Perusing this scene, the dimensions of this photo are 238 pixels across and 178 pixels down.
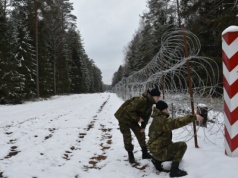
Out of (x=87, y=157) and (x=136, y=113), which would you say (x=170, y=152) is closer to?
(x=136, y=113)

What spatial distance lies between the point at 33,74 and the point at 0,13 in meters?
9.16

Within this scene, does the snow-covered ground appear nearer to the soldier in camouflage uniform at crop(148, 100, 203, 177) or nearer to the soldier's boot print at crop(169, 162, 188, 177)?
the soldier's boot print at crop(169, 162, 188, 177)

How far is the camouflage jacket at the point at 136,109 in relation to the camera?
5.16 meters

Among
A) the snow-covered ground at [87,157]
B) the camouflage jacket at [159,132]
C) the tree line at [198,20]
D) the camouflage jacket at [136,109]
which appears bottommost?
the snow-covered ground at [87,157]

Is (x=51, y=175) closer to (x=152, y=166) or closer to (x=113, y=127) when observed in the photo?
(x=152, y=166)

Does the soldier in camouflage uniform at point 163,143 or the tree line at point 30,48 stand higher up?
the tree line at point 30,48

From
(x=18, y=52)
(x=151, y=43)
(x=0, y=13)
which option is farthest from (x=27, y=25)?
(x=151, y=43)

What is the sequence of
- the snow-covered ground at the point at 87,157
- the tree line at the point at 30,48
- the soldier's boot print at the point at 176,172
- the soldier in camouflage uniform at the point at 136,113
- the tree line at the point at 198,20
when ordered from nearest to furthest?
1. the soldier's boot print at the point at 176,172
2. the snow-covered ground at the point at 87,157
3. the soldier in camouflage uniform at the point at 136,113
4. the tree line at the point at 198,20
5. the tree line at the point at 30,48

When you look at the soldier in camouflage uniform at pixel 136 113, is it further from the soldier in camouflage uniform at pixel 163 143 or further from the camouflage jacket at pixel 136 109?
the soldier in camouflage uniform at pixel 163 143

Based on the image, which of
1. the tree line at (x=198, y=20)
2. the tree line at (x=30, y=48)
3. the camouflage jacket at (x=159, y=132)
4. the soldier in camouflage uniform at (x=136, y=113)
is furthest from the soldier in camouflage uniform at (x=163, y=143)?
the tree line at (x=30, y=48)

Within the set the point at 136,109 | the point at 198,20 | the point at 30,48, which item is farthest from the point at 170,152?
the point at 30,48

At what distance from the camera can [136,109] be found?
5.19m

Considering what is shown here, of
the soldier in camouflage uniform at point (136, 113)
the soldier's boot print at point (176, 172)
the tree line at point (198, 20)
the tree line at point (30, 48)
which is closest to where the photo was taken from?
the soldier's boot print at point (176, 172)

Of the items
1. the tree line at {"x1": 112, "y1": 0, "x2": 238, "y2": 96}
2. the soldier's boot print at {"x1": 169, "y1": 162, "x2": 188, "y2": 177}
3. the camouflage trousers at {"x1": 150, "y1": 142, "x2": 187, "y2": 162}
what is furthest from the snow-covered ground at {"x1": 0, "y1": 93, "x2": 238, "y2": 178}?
the tree line at {"x1": 112, "y1": 0, "x2": 238, "y2": 96}
